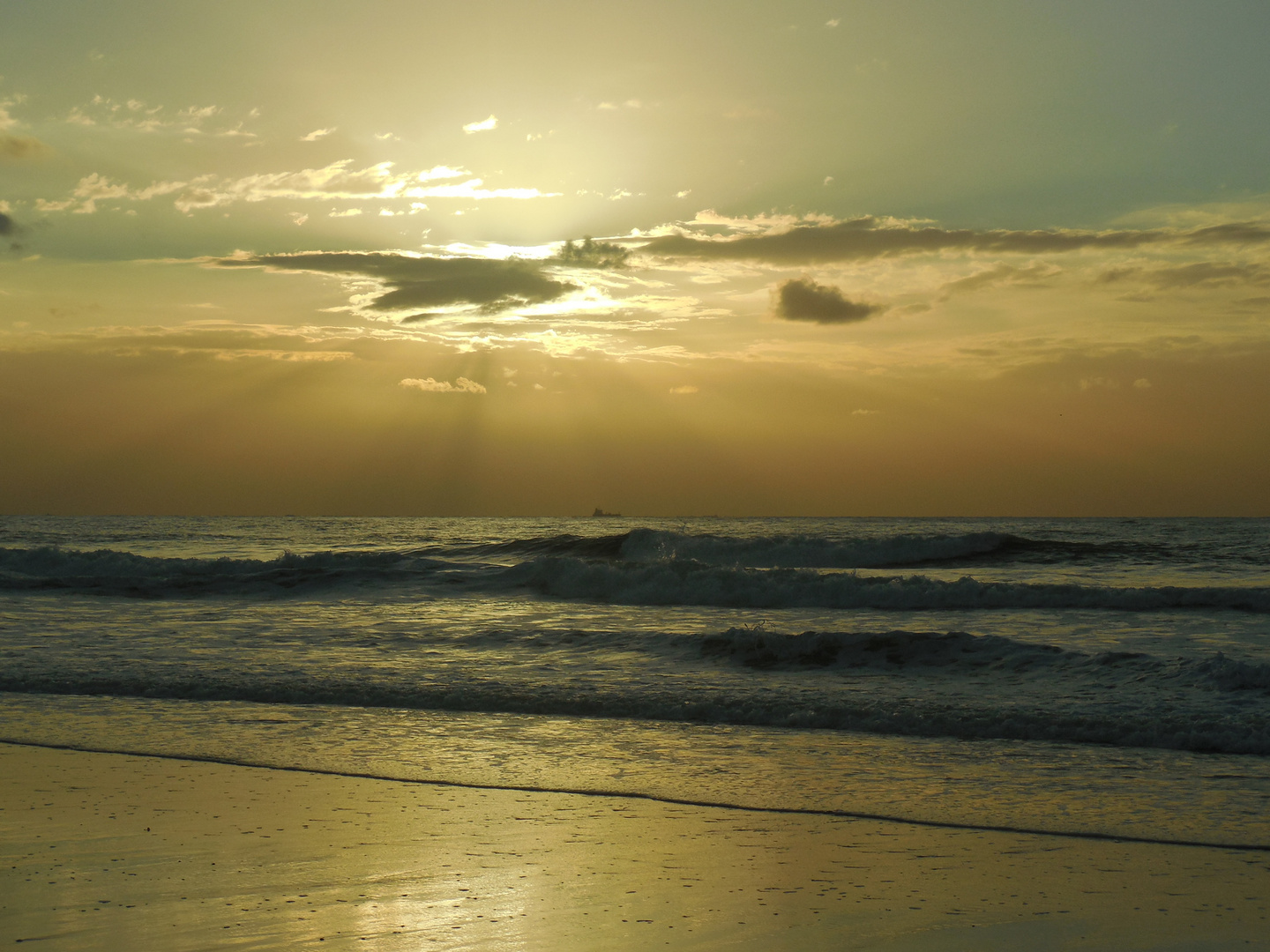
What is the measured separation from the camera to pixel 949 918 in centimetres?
500

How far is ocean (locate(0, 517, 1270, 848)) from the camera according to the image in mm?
7992

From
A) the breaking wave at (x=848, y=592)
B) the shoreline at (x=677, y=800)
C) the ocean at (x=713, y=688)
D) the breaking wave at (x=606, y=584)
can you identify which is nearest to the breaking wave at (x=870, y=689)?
the ocean at (x=713, y=688)

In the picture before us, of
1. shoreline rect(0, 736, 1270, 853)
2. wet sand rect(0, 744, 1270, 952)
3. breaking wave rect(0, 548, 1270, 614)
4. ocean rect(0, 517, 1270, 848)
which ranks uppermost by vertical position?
wet sand rect(0, 744, 1270, 952)

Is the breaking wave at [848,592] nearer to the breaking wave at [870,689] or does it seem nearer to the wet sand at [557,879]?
the breaking wave at [870,689]

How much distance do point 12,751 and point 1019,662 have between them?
41.7 feet

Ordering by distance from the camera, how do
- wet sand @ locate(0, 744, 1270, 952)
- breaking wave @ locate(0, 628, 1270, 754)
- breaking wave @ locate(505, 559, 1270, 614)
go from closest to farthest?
1. wet sand @ locate(0, 744, 1270, 952)
2. breaking wave @ locate(0, 628, 1270, 754)
3. breaking wave @ locate(505, 559, 1270, 614)

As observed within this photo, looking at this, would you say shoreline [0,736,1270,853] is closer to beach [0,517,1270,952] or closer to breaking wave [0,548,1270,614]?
beach [0,517,1270,952]

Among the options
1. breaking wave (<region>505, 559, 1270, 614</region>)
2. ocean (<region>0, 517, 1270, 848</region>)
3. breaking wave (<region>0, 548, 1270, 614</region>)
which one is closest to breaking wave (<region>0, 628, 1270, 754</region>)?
ocean (<region>0, 517, 1270, 848</region>)

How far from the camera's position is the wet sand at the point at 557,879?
4.71 meters

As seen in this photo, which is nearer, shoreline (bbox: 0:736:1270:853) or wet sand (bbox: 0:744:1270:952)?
wet sand (bbox: 0:744:1270:952)

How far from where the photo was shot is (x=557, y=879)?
18.2 ft

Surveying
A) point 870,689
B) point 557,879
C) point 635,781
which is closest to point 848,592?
point 870,689

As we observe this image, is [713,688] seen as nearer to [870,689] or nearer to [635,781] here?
[870,689]

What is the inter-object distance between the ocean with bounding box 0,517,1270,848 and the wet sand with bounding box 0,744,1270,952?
715mm
